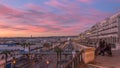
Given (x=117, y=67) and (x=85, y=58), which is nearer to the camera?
(x=117, y=67)

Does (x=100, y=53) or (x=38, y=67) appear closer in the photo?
(x=100, y=53)

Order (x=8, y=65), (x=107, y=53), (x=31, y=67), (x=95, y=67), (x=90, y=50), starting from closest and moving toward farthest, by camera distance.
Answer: (x=95, y=67) → (x=90, y=50) → (x=107, y=53) → (x=8, y=65) → (x=31, y=67)

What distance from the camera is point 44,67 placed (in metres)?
64.1

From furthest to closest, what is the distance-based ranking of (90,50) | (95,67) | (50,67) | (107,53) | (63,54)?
(63,54) < (50,67) < (107,53) < (90,50) < (95,67)

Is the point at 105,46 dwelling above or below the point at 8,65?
above

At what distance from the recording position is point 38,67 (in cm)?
6309

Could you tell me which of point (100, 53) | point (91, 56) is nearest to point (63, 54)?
point (100, 53)

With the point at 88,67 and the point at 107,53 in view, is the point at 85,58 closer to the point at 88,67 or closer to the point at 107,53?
the point at 88,67

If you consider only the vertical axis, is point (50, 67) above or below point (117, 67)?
below

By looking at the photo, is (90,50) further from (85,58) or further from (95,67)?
(95,67)

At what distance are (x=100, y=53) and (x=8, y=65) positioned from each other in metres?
27.7

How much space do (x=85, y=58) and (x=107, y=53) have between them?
8.99 m

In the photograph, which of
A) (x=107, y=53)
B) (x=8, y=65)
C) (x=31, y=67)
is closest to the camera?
(x=107, y=53)

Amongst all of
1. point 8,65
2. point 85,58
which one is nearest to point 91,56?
point 85,58
